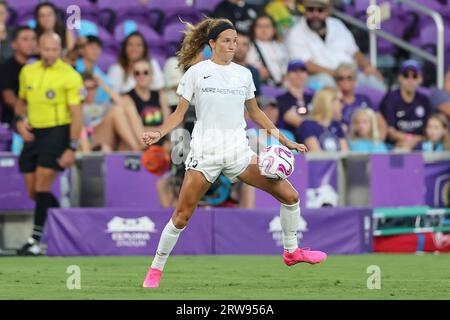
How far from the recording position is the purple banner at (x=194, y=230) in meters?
15.5

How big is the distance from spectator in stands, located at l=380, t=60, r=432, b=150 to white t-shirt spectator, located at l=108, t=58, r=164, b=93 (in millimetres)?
3336

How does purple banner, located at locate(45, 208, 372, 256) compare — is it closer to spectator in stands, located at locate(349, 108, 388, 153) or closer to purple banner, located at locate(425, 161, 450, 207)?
purple banner, located at locate(425, 161, 450, 207)

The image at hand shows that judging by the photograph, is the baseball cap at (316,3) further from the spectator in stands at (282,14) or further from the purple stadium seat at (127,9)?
the purple stadium seat at (127,9)

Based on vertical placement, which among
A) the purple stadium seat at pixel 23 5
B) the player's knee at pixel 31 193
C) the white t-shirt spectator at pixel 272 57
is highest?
the purple stadium seat at pixel 23 5

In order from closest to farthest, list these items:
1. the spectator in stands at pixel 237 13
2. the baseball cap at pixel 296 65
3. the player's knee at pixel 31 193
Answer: the player's knee at pixel 31 193 < the baseball cap at pixel 296 65 < the spectator in stands at pixel 237 13

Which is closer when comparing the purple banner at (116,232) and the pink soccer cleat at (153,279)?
the pink soccer cleat at (153,279)

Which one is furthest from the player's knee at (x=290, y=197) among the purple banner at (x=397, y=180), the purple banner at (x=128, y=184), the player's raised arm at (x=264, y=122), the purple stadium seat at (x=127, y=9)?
the purple stadium seat at (x=127, y=9)

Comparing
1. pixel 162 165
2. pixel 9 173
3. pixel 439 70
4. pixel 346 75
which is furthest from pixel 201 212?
pixel 439 70

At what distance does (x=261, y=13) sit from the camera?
1944cm

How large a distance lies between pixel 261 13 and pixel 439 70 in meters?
3.11

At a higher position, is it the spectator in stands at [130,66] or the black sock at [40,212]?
the spectator in stands at [130,66]

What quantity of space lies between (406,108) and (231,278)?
7660mm

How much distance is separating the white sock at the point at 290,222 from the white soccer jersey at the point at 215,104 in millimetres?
705
